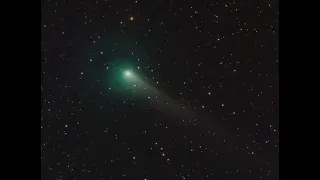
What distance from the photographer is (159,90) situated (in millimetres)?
437

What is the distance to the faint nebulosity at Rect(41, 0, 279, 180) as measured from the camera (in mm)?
434

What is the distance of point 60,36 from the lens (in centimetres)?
43

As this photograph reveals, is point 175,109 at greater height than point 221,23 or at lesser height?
lesser

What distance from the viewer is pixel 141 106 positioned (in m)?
0.44

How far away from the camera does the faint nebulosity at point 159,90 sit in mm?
434

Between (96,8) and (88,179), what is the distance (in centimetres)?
20
